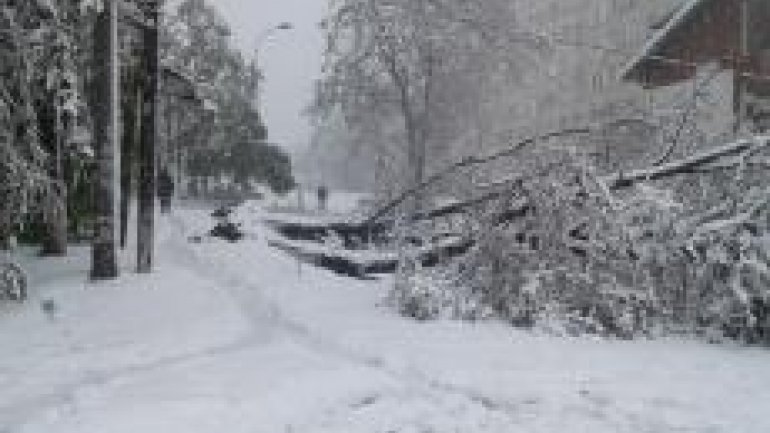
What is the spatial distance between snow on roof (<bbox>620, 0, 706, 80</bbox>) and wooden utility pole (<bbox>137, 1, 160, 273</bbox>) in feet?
43.8

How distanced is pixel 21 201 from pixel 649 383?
27.5 feet

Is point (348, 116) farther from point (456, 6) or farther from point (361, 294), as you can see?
point (361, 294)

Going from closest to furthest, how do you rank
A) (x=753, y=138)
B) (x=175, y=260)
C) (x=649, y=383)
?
(x=649, y=383) → (x=753, y=138) → (x=175, y=260)

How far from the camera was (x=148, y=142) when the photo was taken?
50.9 ft

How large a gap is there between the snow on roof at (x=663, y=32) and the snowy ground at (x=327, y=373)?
13893 mm

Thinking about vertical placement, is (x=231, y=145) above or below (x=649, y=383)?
above

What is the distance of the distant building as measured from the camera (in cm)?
2183

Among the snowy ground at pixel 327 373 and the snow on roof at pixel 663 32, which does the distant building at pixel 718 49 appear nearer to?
the snow on roof at pixel 663 32

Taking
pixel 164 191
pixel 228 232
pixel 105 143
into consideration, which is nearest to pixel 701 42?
pixel 228 232

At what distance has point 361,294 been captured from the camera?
13.1 m

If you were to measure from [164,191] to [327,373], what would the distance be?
23239 mm

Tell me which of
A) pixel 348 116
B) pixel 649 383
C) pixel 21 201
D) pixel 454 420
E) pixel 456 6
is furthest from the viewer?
pixel 348 116

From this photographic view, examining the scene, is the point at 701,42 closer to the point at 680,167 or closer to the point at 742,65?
the point at 742,65

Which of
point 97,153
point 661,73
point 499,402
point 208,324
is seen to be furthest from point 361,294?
point 661,73
